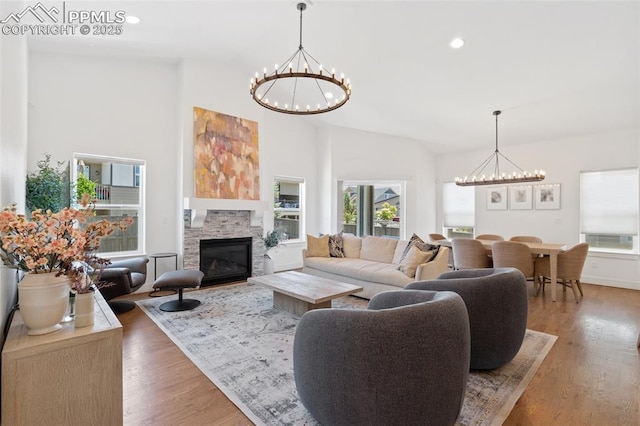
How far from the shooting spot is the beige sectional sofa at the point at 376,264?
4.13 meters

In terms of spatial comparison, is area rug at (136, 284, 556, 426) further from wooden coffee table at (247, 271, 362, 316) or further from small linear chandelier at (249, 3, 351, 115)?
small linear chandelier at (249, 3, 351, 115)

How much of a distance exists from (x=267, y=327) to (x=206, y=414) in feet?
4.76

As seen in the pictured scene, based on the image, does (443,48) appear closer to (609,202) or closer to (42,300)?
(42,300)

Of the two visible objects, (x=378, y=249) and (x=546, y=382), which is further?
(x=378, y=249)

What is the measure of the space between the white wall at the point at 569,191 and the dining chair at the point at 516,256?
191 centimetres

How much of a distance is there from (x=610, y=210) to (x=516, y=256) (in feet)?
8.40

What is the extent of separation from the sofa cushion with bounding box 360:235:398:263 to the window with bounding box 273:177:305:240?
2143 mm

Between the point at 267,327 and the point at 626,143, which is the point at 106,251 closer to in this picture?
the point at 267,327

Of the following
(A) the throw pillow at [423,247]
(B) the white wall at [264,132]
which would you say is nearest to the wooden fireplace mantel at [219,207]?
(B) the white wall at [264,132]

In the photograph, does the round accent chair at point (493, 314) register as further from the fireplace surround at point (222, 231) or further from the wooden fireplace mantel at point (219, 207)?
the fireplace surround at point (222, 231)

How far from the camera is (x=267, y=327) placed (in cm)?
345

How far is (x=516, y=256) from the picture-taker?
4.76m

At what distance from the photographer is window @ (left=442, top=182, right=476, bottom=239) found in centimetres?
741

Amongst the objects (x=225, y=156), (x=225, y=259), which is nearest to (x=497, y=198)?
(x=225, y=156)
